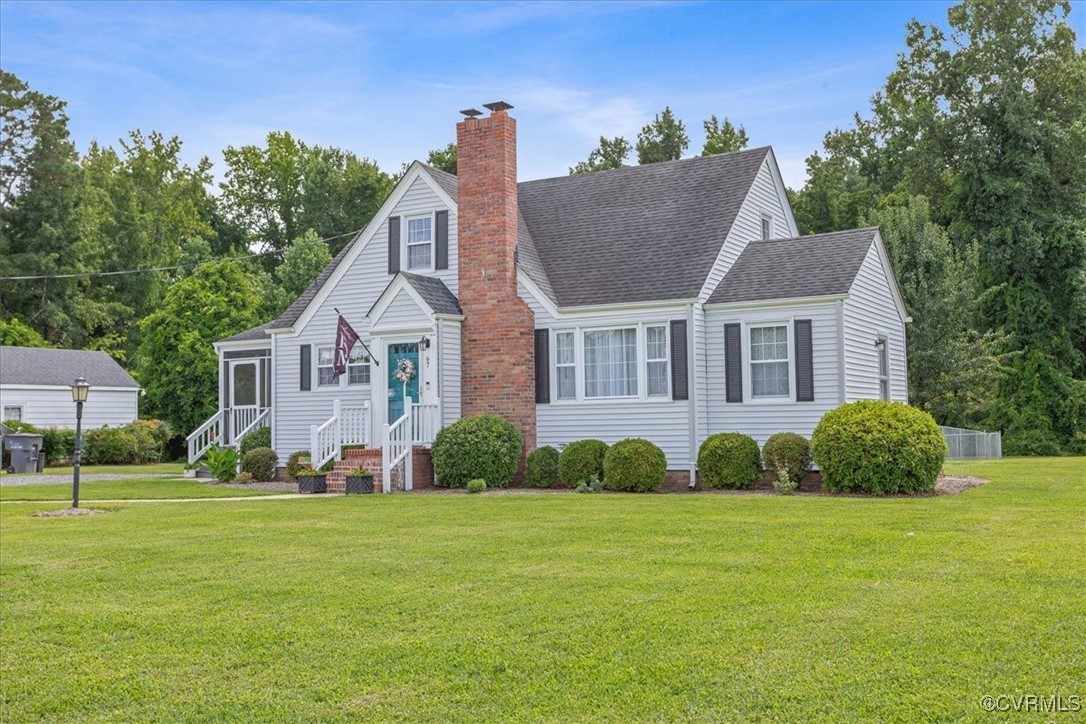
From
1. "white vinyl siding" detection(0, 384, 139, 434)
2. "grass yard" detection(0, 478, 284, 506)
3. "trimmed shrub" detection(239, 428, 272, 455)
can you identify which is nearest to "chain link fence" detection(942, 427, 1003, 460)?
"trimmed shrub" detection(239, 428, 272, 455)

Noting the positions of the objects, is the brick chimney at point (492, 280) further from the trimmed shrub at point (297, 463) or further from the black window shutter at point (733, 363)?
the black window shutter at point (733, 363)

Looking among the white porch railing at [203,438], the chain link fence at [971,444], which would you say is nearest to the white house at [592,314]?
the white porch railing at [203,438]

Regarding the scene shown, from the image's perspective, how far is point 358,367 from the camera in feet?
75.8

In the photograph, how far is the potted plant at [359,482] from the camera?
19266 mm

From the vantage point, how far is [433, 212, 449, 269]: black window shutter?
2225 cm

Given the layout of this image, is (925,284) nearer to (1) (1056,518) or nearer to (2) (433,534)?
(1) (1056,518)

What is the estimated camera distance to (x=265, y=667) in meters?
6.10

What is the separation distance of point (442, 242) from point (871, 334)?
922cm

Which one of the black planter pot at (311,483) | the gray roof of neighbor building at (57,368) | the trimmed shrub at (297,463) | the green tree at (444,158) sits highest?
the green tree at (444,158)

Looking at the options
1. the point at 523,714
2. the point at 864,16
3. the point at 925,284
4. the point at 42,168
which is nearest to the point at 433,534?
the point at 523,714

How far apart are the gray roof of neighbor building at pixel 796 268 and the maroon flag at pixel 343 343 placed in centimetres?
782

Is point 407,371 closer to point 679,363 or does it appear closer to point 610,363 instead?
point 610,363

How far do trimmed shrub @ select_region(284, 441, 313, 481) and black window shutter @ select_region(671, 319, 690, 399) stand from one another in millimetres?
7560

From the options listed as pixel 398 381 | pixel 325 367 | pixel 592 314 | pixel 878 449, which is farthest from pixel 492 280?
pixel 878 449
